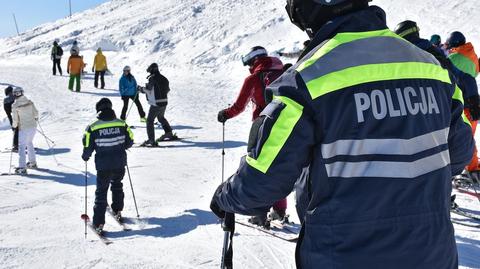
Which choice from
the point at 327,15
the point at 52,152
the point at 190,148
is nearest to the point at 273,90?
the point at 327,15

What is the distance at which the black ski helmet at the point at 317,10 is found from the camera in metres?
1.84

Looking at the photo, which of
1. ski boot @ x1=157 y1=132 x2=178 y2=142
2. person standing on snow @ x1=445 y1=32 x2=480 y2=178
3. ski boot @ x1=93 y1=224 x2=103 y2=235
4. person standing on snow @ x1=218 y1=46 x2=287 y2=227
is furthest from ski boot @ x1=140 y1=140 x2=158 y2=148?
person standing on snow @ x1=445 y1=32 x2=480 y2=178

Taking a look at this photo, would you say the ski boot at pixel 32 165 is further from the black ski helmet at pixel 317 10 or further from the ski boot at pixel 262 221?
the black ski helmet at pixel 317 10

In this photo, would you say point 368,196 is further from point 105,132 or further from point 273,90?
point 105,132

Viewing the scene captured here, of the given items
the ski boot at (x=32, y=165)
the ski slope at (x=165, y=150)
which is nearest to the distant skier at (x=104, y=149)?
the ski slope at (x=165, y=150)

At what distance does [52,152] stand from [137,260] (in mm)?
7048

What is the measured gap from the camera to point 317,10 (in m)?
1.88

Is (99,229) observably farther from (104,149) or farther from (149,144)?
(149,144)

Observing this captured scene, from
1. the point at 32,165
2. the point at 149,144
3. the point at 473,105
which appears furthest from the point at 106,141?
the point at 149,144

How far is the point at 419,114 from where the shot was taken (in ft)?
5.91

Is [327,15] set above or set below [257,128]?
above

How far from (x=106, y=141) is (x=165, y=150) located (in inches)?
187

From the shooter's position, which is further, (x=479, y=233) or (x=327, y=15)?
(x=479, y=233)

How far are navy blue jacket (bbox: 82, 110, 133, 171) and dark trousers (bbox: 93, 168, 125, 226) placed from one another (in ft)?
0.35
